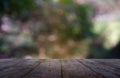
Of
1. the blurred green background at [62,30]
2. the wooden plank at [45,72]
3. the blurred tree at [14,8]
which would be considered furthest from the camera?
the blurred tree at [14,8]

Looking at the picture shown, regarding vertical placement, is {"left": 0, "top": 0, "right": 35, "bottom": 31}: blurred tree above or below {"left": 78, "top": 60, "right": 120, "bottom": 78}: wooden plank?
above

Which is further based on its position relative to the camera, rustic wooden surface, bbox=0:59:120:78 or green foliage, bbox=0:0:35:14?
green foliage, bbox=0:0:35:14

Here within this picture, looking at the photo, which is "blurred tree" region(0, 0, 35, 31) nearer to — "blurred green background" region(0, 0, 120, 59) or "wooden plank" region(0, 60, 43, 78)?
"blurred green background" region(0, 0, 120, 59)

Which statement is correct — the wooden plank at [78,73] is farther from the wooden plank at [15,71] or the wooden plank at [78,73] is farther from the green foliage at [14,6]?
the green foliage at [14,6]

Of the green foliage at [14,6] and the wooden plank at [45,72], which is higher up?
the green foliage at [14,6]

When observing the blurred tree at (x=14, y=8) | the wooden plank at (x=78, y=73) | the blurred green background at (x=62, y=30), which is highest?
the blurred tree at (x=14, y=8)

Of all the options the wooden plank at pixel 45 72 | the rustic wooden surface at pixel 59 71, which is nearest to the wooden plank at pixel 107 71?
the rustic wooden surface at pixel 59 71

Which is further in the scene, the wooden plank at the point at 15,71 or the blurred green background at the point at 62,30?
the blurred green background at the point at 62,30

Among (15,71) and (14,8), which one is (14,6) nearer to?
(14,8)

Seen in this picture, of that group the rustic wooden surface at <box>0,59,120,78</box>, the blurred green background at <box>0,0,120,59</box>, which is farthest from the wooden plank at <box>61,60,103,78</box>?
the blurred green background at <box>0,0,120,59</box>
